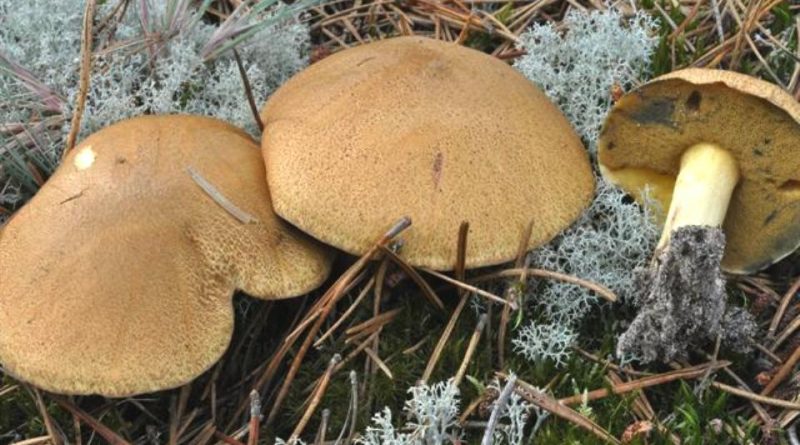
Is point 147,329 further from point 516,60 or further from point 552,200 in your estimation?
point 516,60

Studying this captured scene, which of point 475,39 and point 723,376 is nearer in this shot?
point 723,376

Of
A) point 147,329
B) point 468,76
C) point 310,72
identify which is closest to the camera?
point 147,329

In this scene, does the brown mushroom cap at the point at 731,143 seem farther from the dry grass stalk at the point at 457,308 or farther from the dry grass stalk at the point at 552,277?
the dry grass stalk at the point at 457,308

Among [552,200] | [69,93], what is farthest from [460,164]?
[69,93]

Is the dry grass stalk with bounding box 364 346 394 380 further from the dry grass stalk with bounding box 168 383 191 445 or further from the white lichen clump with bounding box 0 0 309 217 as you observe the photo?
the white lichen clump with bounding box 0 0 309 217

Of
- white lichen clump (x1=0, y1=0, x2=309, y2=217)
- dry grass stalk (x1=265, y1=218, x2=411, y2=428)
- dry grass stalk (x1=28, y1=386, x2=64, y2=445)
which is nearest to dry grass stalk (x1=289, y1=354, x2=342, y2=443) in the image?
dry grass stalk (x1=265, y1=218, x2=411, y2=428)

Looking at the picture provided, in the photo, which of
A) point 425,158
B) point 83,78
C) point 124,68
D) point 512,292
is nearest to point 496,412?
point 512,292
